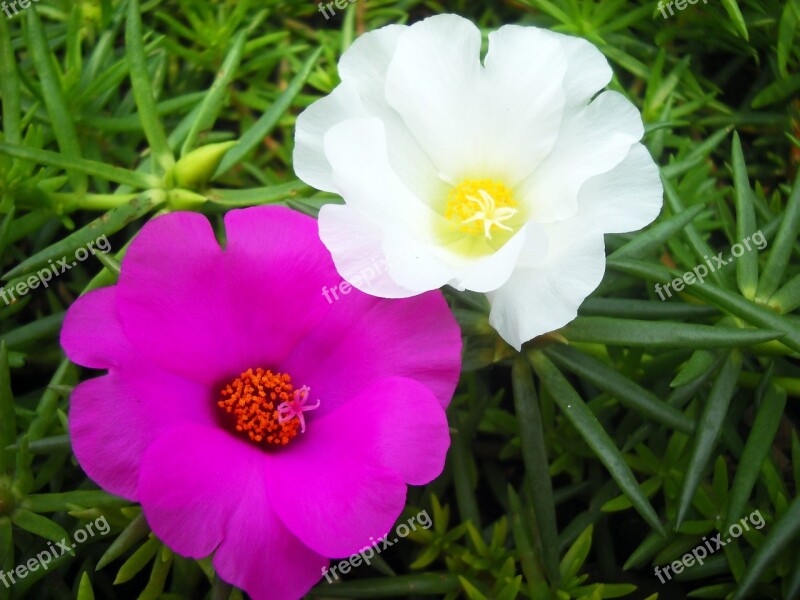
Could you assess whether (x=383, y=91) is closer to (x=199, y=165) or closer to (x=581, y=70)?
(x=581, y=70)

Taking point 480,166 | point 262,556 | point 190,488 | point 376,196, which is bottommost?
point 262,556

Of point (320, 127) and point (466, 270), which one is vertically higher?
point (320, 127)

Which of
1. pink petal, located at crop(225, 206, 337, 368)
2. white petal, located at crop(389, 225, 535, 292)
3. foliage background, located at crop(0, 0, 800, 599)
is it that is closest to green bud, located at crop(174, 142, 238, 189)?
foliage background, located at crop(0, 0, 800, 599)

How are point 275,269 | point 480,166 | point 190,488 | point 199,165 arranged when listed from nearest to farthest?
point 190,488 < point 275,269 < point 480,166 < point 199,165

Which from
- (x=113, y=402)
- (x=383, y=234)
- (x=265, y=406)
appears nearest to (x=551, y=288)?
(x=383, y=234)

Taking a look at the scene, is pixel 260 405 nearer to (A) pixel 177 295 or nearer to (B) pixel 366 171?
(A) pixel 177 295

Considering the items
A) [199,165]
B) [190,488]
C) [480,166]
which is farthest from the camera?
[199,165]

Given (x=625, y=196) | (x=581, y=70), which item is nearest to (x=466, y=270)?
(x=625, y=196)

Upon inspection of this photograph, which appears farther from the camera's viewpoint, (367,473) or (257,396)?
(257,396)
